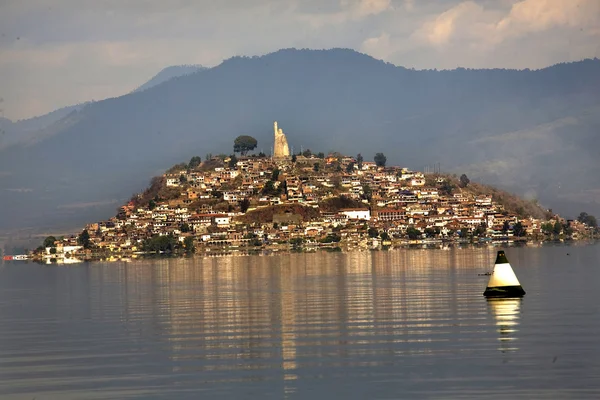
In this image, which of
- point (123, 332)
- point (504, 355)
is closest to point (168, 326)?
point (123, 332)

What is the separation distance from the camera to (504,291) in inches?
1906

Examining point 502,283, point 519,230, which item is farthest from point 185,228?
point 502,283

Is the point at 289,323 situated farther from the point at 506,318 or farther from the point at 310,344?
the point at 506,318

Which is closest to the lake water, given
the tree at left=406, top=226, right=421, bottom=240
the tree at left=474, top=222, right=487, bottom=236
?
the tree at left=406, top=226, right=421, bottom=240

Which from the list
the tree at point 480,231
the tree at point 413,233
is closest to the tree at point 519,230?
the tree at point 480,231

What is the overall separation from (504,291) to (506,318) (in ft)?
31.5

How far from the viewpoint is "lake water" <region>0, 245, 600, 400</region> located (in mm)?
26094

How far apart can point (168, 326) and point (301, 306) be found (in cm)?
813

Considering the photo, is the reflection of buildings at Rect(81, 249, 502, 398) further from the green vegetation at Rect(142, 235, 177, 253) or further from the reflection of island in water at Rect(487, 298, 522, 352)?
the green vegetation at Rect(142, 235, 177, 253)

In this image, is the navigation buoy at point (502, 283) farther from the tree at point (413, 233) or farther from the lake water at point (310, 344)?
the tree at point (413, 233)

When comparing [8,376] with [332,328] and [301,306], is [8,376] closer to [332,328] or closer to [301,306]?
[332,328]

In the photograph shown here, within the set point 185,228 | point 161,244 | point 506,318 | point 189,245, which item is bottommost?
point 506,318

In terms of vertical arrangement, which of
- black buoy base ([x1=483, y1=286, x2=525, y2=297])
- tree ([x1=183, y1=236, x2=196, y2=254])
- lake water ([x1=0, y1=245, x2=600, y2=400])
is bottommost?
lake water ([x1=0, y1=245, x2=600, y2=400])

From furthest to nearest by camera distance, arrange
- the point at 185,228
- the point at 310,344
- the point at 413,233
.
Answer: the point at 185,228 → the point at 413,233 → the point at 310,344
